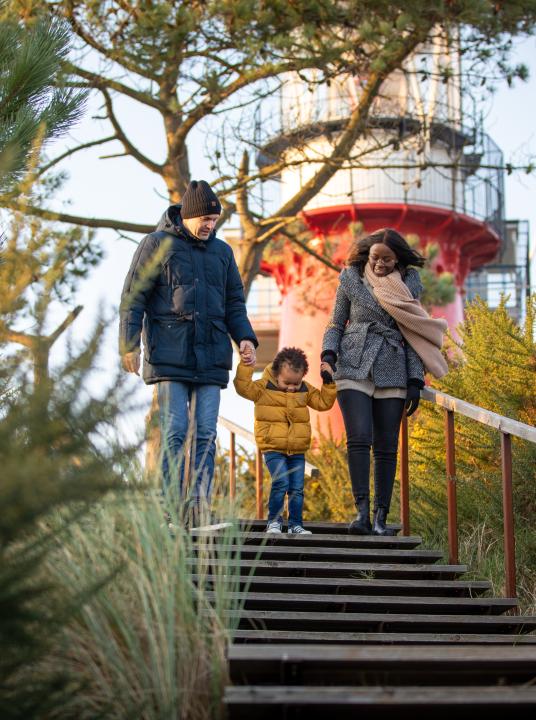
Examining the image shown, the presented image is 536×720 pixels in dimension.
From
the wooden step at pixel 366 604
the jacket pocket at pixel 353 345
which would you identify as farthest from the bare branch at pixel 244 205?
the wooden step at pixel 366 604

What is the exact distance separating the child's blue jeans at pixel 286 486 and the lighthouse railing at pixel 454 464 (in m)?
0.75

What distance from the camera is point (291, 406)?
7293 millimetres

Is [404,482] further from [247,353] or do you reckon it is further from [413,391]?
[247,353]

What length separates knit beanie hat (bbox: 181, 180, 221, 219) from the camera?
7.19 metres

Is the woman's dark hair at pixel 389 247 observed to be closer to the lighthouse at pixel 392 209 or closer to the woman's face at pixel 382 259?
the woman's face at pixel 382 259

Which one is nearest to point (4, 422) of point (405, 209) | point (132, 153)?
point (132, 153)

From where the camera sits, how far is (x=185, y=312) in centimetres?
719

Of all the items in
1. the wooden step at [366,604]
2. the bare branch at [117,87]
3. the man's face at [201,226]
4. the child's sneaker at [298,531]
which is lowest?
the wooden step at [366,604]

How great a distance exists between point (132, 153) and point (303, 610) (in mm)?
8916

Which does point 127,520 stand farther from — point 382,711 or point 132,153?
point 132,153

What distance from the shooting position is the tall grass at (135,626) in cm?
364

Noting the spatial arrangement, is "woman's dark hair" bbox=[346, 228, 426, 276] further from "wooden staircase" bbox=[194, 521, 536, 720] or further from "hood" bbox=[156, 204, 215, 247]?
"wooden staircase" bbox=[194, 521, 536, 720]

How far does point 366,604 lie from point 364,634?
2.03 ft

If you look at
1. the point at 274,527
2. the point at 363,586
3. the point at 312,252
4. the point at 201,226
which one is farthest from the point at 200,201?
the point at 312,252
